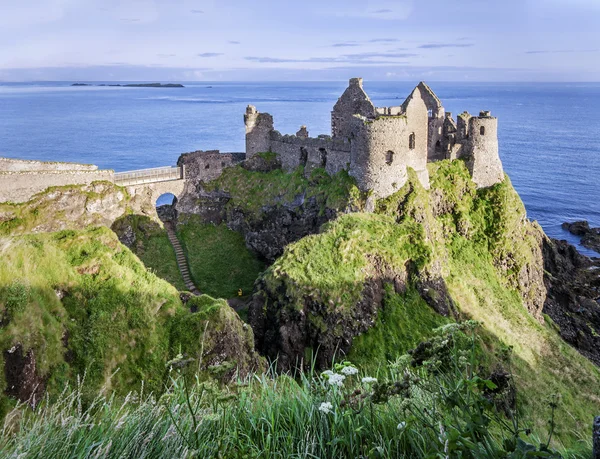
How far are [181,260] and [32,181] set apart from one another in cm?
1194

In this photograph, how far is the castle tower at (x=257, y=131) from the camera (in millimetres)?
48688

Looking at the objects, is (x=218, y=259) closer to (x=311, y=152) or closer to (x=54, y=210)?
(x=311, y=152)

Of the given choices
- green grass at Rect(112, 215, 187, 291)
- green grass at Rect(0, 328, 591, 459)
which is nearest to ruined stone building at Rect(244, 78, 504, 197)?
green grass at Rect(112, 215, 187, 291)

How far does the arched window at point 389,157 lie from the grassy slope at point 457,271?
7.39ft

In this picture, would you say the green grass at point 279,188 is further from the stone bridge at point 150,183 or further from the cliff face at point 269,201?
the stone bridge at point 150,183

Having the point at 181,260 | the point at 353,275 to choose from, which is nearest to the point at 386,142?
the point at 353,275

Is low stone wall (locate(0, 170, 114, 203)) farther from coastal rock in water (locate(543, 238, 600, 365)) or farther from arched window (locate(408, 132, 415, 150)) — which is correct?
coastal rock in water (locate(543, 238, 600, 365))

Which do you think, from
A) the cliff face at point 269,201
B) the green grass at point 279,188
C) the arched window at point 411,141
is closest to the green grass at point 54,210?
the cliff face at point 269,201

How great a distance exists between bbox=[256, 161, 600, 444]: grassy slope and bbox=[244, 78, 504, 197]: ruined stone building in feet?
4.67

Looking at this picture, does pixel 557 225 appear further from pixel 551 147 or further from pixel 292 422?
pixel 292 422

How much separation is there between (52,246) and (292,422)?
528 inches

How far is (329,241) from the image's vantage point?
103ft

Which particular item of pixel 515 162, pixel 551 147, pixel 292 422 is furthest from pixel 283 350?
pixel 551 147

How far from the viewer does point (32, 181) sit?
1561 inches
